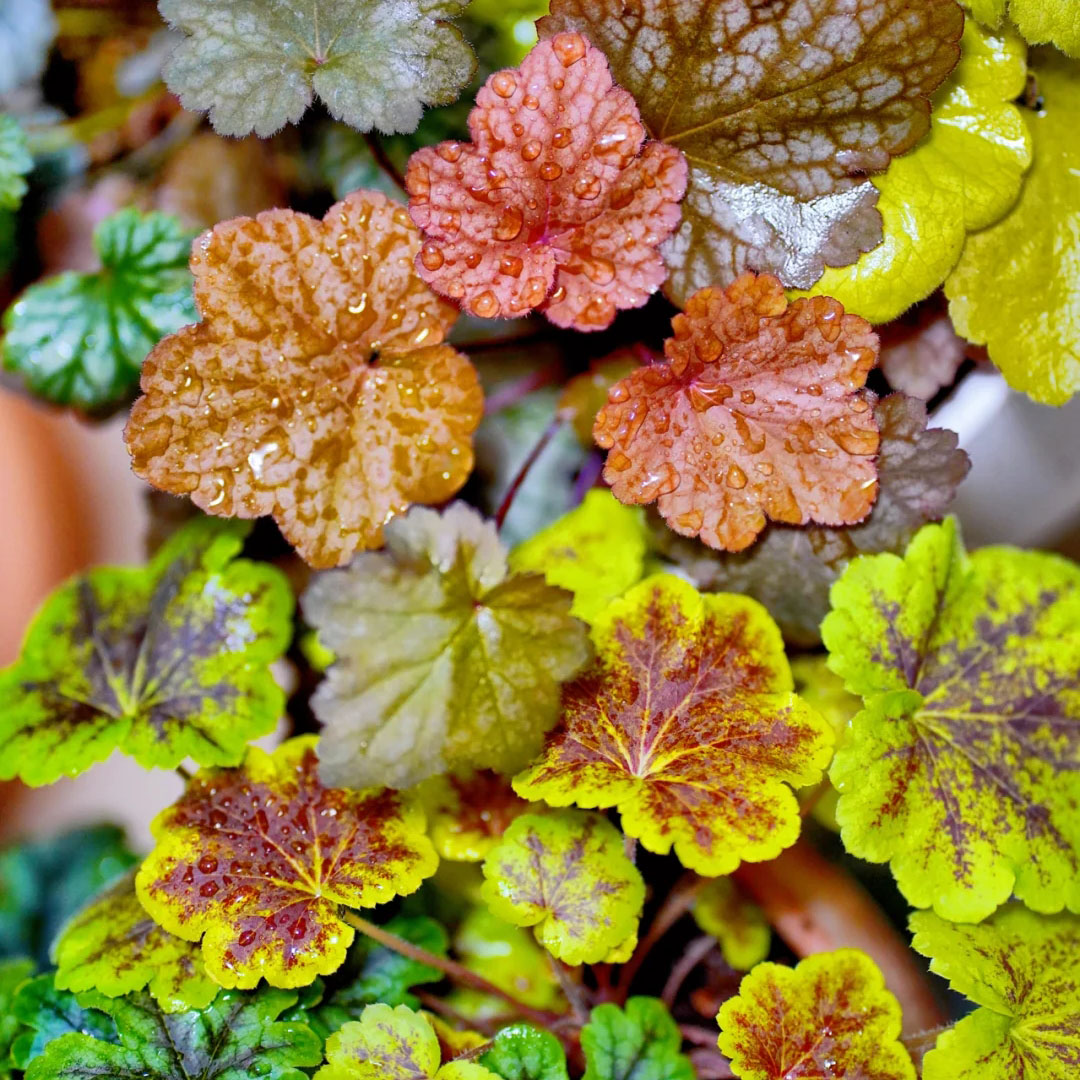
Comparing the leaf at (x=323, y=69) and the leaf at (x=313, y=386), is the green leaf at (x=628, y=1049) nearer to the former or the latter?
the leaf at (x=313, y=386)

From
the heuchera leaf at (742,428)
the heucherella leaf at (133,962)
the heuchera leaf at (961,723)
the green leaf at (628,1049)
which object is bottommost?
the heucherella leaf at (133,962)

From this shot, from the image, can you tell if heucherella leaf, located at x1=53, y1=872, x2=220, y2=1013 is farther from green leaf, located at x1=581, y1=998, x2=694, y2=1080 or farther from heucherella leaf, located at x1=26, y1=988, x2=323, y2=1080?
green leaf, located at x1=581, y1=998, x2=694, y2=1080

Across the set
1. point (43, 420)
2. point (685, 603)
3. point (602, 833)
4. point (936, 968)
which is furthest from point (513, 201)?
point (43, 420)

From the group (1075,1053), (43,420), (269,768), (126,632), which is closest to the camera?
(1075,1053)

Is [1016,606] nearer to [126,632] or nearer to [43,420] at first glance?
[126,632]

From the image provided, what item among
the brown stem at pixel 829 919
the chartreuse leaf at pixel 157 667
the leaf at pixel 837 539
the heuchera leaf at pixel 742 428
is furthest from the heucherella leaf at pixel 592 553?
the brown stem at pixel 829 919

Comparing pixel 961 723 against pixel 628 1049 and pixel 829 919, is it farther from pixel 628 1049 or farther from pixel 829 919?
pixel 628 1049

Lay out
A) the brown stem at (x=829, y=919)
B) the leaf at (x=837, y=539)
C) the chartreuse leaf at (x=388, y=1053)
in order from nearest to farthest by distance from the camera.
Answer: the chartreuse leaf at (x=388, y=1053), the leaf at (x=837, y=539), the brown stem at (x=829, y=919)
